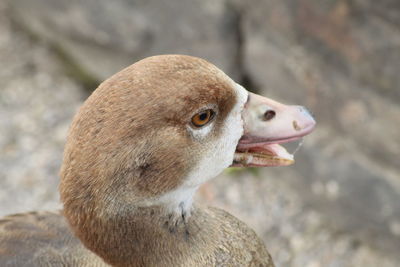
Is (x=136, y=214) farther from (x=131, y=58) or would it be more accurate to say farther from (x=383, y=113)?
(x=131, y=58)

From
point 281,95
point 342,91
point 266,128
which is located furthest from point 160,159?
point 281,95

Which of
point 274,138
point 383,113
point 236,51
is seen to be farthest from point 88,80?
point 274,138

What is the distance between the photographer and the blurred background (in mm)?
2141

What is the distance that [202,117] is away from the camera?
4.19ft

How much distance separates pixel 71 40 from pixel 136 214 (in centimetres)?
192

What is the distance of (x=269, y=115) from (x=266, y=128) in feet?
0.11

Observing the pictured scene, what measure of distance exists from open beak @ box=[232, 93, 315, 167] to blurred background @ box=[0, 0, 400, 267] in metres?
0.70

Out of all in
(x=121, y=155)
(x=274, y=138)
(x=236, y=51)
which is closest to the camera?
(x=121, y=155)

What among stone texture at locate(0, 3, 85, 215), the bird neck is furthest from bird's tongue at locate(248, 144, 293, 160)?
stone texture at locate(0, 3, 85, 215)

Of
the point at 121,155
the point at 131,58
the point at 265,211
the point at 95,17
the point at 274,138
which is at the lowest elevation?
the point at 265,211

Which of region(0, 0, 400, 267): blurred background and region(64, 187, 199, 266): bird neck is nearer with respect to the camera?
region(64, 187, 199, 266): bird neck

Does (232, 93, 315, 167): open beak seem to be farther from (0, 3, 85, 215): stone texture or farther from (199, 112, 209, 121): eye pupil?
(0, 3, 85, 215): stone texture

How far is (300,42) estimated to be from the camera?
227cm

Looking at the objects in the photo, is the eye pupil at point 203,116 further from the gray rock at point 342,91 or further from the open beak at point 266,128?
the gray rock at point 342,91
